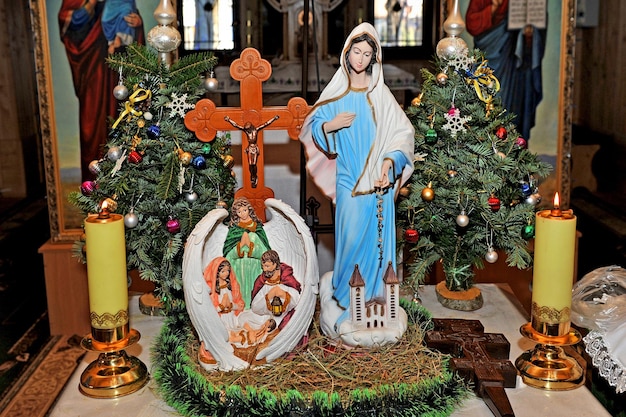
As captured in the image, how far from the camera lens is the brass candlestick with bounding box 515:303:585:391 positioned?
107 inches

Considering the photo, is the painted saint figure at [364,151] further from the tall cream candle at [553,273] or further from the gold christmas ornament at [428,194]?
the tall cream candle at [553,273]

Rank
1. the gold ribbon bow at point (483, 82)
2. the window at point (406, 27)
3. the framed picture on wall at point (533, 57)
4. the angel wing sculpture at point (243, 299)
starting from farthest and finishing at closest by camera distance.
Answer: the window at point (406, 27), the framed picture on wall at point (533, 57), the gold ribbon bow at point (483, 82), the angel wing sculpture at point (243, 299)

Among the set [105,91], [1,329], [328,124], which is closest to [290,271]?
[328,124]

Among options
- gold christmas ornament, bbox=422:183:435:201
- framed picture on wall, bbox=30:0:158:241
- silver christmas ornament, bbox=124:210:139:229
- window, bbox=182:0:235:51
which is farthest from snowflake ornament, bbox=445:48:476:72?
window, bbox=182:0:235:51

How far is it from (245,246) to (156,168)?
27.7 inches

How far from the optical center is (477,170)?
3303 mm

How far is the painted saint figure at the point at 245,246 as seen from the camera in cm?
271

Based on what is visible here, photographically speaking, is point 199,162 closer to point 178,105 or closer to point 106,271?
point 178,105

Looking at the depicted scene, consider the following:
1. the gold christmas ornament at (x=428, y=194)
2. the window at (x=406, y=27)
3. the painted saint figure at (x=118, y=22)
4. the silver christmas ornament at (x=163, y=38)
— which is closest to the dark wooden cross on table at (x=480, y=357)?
the gold christmas ornament at (x=428, y=194)

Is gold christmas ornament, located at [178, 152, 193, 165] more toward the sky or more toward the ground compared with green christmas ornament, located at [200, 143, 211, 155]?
more toward the ground

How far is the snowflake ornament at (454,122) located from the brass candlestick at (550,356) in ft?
2.89

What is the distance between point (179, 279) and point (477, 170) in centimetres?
128

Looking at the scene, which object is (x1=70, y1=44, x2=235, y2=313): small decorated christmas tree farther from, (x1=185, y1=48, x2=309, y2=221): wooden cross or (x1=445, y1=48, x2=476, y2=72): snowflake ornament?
(x1=445, y1=48, x2=476, y2=72): snowflake ornament

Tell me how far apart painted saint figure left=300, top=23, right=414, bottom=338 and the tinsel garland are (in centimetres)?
41
